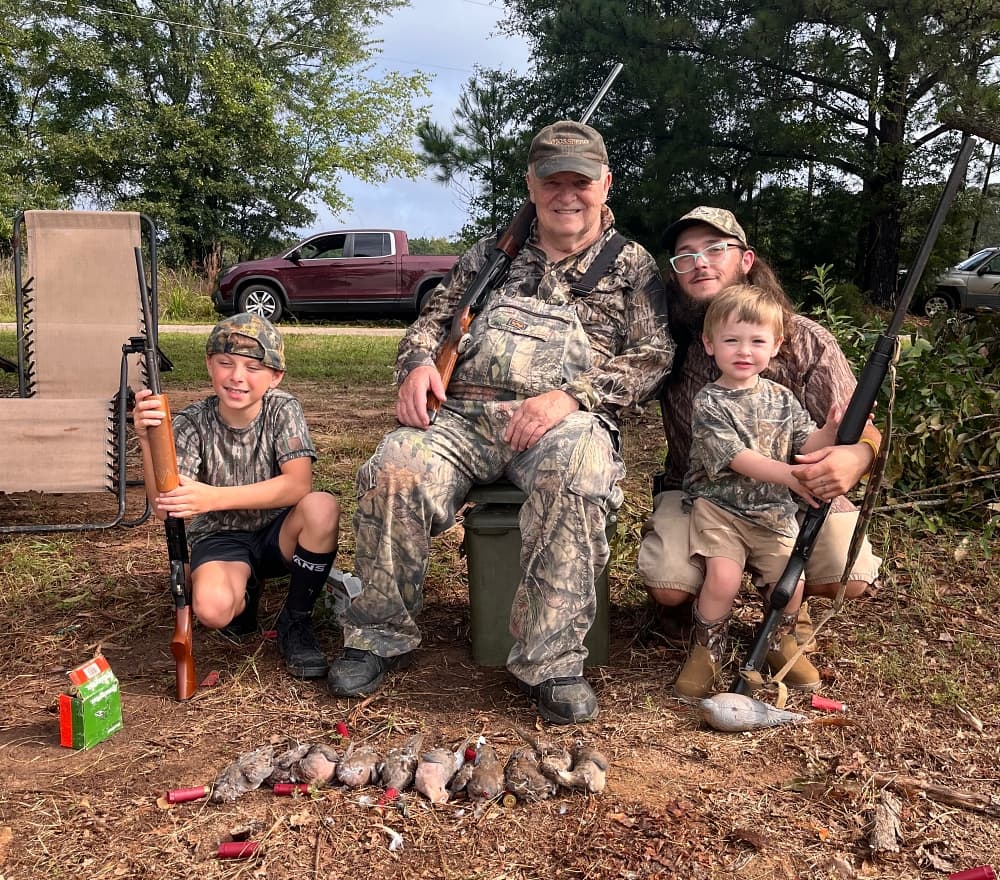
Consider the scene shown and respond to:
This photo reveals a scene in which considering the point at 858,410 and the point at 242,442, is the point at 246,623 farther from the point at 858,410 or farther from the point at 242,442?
the point at 858,410

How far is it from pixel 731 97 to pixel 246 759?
11.1m

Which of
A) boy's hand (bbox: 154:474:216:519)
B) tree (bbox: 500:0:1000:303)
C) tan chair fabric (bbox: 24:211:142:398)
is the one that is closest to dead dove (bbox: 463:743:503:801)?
boy's hand (bbox: 154:474:216:519)

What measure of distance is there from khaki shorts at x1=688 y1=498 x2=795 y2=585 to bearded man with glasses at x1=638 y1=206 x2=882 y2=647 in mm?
78

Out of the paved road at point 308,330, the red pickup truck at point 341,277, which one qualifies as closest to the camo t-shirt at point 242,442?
the paved road at point 308,330

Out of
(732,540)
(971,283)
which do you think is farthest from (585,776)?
(971,283)

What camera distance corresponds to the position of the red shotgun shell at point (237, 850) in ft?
7.39

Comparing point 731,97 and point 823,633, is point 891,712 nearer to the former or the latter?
point 823,633

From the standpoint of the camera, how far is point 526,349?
131 inches

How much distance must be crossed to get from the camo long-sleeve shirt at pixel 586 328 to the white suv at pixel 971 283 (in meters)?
14.1

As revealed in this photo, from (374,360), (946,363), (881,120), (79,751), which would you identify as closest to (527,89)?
(881,120)

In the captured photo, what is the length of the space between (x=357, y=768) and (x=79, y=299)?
13.6ft

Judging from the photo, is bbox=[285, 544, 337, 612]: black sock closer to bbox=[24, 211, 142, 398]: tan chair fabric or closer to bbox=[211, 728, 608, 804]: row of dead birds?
bbox=[211, 728, 608, 804]: row of dead birds

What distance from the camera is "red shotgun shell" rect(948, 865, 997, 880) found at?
2.14 metres

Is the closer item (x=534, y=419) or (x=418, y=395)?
(x=534, y=419)
